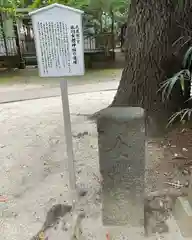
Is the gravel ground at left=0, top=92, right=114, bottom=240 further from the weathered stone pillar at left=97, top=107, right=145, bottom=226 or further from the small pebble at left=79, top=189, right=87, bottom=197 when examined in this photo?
the weathered stone pillar at left=97, top=107, right=145, bottom=226

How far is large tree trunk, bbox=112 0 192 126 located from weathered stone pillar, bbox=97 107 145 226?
4.98 feet

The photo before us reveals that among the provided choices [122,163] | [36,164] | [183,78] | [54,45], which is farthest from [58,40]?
[36,164]

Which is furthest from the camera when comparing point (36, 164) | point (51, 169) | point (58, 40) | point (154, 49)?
point (154, 49)

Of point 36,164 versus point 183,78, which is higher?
point 183,78

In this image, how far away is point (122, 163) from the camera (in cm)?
187

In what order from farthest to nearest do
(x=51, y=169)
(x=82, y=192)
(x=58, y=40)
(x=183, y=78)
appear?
(x=51, y=169) → (x=82, y=192) → (x=183, y=78) → (x=58, y=40)

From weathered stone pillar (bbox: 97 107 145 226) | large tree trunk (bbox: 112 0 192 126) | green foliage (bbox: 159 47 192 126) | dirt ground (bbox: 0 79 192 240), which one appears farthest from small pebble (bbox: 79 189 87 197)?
large tree trunk (bbox: 112 0 192 126)

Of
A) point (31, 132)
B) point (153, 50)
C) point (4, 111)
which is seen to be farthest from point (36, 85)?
point (153, 50)

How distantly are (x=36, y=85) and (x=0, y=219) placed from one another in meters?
5.74

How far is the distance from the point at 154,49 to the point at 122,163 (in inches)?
70.1

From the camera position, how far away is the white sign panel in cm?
176

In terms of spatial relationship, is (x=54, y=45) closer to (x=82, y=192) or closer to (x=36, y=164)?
(x=82, y=192)

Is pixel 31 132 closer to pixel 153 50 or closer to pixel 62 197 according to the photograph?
pixel 62 197

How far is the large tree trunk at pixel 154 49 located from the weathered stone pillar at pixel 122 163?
152cm
